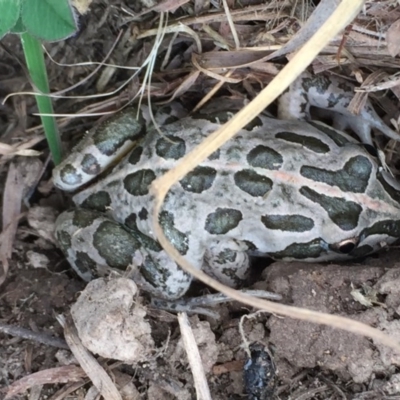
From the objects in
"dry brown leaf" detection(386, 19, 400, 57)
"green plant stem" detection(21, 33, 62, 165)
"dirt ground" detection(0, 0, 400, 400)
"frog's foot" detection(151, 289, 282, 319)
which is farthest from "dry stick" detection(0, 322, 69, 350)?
"dry brown leaf" detection(386, 19, 400, 57)

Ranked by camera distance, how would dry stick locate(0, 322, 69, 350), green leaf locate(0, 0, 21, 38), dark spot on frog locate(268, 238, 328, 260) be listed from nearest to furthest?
green leaf locate(0, 0, 21, 38), dry stick locate(0, 322, 69, 350), dark spot on frog locate(268, 238, 328, 260)

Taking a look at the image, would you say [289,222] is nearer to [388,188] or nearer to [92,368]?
[388,188]

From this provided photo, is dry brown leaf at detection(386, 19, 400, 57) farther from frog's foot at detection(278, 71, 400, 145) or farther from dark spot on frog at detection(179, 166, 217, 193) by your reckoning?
dark spot on frog at detection(179, 166, 217, 193)

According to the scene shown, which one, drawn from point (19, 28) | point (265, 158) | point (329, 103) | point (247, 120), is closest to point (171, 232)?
point (265, 158)

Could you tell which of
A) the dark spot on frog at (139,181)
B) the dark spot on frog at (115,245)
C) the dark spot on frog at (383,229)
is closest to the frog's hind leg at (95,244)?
the dark spot on frog at (115,245)

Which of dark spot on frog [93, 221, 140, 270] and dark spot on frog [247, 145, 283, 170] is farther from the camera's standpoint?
dark spot on frog [93, 221, 140, 270]

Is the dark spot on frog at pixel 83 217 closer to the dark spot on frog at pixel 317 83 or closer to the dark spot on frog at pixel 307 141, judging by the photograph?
the dark spot on frog at pixel 307 141

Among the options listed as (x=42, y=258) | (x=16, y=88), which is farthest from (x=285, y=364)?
(x=16, y=88)
